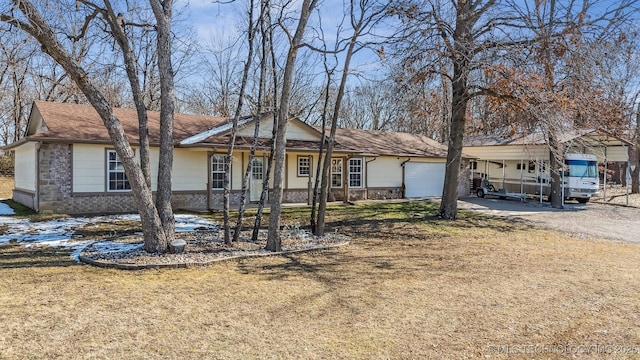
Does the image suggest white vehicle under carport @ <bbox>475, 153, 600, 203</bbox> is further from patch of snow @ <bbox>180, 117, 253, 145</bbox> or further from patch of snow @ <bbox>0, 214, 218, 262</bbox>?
patch of snow @ <bbox>0, 214, 218, 262</bbox>

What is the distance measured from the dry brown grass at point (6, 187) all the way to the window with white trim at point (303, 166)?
574 inches

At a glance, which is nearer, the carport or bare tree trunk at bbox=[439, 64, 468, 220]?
bare tree trunk at bbox=[439, 64, 468, 220]

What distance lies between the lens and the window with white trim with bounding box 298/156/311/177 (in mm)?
18798

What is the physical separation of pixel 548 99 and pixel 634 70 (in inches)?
484

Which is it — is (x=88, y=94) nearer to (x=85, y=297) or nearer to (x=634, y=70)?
(x=85, y=297)

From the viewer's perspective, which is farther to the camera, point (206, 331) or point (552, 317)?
point (552, 317)

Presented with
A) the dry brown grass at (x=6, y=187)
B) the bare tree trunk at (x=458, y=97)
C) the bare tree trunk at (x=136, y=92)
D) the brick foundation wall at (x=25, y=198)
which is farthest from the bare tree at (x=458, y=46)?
the dry brown grass at (x=6, y=187)

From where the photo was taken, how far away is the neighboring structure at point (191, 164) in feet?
45.2

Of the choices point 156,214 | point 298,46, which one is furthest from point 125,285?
point 298,46

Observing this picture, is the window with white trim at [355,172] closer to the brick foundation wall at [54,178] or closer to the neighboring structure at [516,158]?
the neighboring structure at [516,158]

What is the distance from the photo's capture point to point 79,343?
4.07 meters

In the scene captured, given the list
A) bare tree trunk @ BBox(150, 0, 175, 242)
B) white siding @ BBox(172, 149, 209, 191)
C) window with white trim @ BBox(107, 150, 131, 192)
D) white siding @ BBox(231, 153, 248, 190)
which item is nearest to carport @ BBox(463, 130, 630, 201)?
white siding @ BBox(231, 153, 248, 190)

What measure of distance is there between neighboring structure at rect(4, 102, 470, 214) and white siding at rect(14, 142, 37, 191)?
3cm

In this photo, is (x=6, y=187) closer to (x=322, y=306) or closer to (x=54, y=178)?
(x=54, y=178)
